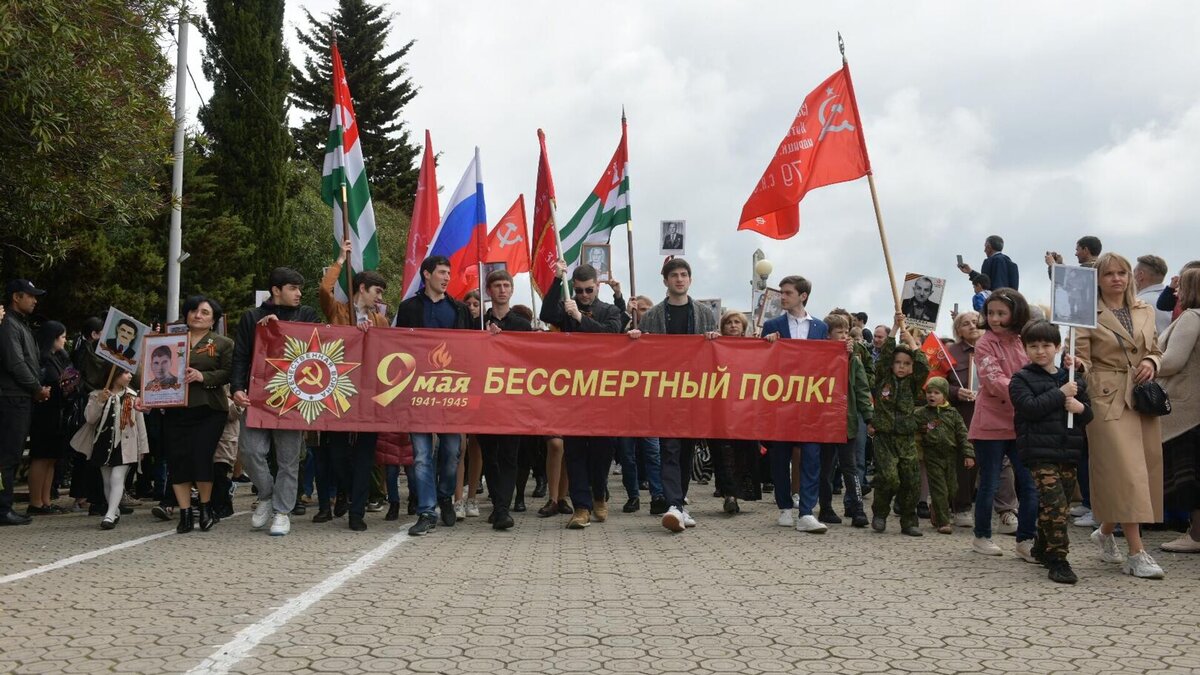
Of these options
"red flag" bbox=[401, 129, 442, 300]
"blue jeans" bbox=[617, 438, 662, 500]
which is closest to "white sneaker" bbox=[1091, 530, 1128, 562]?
"blue jeans" bbox=[617, 438, 662, 500]

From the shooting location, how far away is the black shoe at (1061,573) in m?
7.37

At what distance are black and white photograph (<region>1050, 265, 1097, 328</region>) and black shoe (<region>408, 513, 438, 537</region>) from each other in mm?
5360

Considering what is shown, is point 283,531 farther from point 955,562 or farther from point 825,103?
point 825,103

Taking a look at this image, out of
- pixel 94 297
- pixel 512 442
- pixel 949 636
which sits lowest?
pixel 949 636

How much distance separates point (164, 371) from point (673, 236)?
9.27 meters

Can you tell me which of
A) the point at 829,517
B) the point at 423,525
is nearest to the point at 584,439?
the point at 423,525

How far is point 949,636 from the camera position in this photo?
553cm

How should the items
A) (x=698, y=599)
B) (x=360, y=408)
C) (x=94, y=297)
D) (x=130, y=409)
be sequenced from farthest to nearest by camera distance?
(x=94, y=297) < (x=130, y=409) < (x=360, y=408) < (x=698, y=599)

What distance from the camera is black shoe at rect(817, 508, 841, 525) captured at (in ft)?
36.5

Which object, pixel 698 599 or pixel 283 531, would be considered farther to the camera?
pixel 283 531

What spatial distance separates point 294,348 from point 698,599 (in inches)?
221

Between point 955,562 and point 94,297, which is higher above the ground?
point 94,297

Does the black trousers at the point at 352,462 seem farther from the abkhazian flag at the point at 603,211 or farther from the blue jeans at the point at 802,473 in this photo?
the abkhazian flag at the point at 603,211

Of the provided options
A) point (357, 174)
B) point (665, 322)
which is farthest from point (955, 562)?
point (357, 174)
